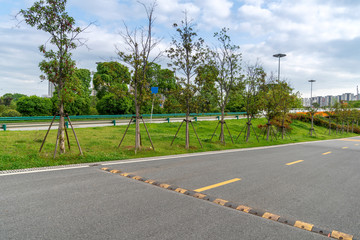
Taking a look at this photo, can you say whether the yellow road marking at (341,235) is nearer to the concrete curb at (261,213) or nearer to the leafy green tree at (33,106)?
the concrete curb at (261,213)

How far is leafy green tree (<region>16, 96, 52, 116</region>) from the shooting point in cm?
2977

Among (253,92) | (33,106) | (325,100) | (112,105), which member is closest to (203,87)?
(253,92)

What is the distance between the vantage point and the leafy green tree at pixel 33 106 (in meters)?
29.8

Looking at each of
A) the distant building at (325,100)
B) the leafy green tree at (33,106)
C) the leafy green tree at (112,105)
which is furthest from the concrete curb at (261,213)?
the distant building at (325,100)

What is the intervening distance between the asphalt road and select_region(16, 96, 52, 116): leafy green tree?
26782 millimetres

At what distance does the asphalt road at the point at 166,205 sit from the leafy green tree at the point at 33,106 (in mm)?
26782

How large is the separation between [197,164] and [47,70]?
6.80 meters

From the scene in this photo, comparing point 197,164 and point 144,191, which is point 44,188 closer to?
point 144,191

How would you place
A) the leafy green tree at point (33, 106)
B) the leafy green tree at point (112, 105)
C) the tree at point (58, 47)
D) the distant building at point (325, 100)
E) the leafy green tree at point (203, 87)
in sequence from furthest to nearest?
the distant building at point (325, 100) < the leafy green tree at point (112, 105) < the leafy green tree at point (33, 106) < the leafy green tree at point (203, 87) < the tree at point (58, 47)

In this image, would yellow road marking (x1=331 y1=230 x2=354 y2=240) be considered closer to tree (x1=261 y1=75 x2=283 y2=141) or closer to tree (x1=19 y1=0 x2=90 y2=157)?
tree (x1=19 y1=0 x2=90 y2=157)

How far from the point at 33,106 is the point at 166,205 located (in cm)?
3108

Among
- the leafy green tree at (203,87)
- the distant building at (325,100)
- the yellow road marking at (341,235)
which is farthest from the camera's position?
the distant building at (325,100)

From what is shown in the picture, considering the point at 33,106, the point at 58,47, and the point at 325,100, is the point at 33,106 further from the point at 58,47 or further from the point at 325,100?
the point at 325,100

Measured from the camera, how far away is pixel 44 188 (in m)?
5.57
